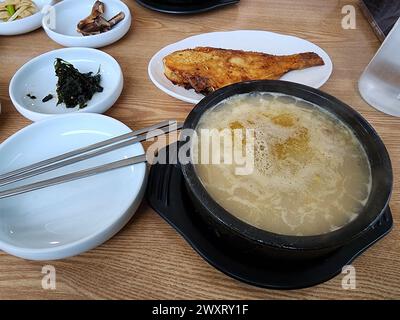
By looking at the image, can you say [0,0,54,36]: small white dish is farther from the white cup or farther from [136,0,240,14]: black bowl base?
the white cup

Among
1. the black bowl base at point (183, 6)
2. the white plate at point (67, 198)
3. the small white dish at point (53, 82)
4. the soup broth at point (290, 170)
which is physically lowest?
the white plate at point (67, 198)

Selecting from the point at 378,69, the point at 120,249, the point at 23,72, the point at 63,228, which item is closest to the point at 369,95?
the point at 378,69

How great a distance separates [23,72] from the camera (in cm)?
129

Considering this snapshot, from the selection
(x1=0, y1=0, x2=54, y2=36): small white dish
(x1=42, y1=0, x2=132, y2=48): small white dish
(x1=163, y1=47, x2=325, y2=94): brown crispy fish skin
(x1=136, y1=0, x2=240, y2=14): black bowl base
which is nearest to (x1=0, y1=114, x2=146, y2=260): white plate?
(x1=163, y1=47, x2=325, y2=94): brown crispy fish skin

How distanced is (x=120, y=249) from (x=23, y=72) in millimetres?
856

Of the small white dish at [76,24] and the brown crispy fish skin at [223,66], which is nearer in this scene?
the brown crispy fish skin at [223,66]

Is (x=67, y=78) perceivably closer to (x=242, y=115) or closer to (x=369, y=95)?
(x=242, y=115)

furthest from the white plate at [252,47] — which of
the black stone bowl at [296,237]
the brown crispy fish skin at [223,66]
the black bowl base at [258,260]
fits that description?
the black bowl base at [258,260]

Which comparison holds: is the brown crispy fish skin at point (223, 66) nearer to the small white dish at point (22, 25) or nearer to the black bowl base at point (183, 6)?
the black bowl base at point (183, 6)

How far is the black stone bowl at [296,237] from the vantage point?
0.66 m

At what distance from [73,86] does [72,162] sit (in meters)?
0.36

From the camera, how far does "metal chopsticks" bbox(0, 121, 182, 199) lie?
930mm

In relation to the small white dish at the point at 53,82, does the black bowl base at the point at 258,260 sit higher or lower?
lower

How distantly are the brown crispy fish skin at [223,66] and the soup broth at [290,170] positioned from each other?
32 cm
